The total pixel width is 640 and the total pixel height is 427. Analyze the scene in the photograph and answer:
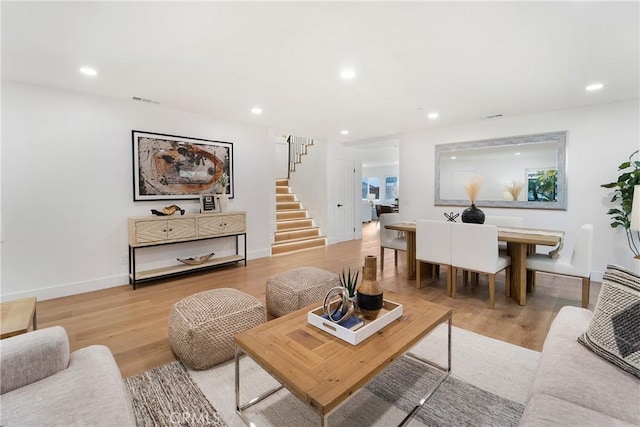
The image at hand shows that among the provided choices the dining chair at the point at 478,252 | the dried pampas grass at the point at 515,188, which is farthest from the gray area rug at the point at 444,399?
the dried pampas grass at the point at 515,188

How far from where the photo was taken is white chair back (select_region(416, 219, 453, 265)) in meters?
3.44

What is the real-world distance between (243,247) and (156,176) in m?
1.79

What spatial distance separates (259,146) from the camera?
5.39 metres

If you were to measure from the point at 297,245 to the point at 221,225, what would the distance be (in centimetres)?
210

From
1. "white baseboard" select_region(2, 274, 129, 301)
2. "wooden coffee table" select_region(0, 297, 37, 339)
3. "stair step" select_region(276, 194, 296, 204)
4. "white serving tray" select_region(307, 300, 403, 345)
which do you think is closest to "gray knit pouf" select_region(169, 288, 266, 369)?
"white serving tray" select_region(307, 300, 403, 345)

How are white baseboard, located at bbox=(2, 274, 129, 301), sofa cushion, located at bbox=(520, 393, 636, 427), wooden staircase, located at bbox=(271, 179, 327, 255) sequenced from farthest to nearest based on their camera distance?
wooden staircase, located at bbox=(271, 179, 327, 255) < white baseboard, located at bbox=(2, 274, 129, 301) < sofa cushion, located at bbox=(520, 393, 636, 427)

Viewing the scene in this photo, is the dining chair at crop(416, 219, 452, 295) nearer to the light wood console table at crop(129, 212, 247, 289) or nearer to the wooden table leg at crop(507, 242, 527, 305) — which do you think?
the wooden table leg at crop(507, 242, 527, 305)

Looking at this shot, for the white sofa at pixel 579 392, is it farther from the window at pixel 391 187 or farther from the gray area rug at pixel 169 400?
the window at pixel 391 187

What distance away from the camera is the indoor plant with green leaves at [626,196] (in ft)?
12.0

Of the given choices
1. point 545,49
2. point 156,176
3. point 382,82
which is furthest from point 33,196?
point 545,49

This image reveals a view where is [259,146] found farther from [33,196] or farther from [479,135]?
[479,135]

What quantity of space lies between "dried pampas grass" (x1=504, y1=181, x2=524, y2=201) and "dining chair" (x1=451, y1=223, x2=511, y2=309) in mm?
1847

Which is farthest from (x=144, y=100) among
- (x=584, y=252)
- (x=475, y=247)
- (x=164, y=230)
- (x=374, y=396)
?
→ (x=584, y=252)

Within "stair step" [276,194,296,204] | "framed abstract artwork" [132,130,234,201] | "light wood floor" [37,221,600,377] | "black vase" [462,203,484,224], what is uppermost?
"framed abstract artwork" [132,130,234,201]
